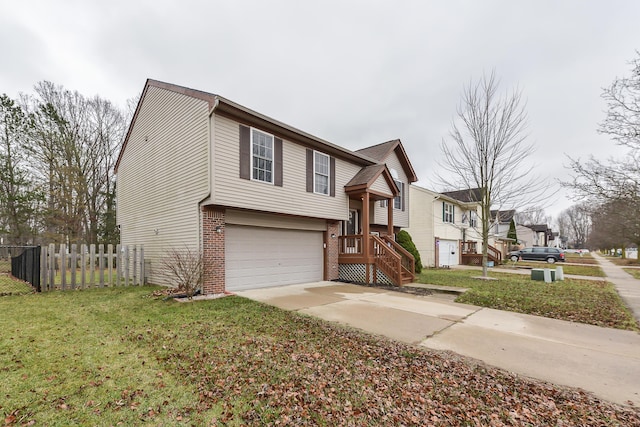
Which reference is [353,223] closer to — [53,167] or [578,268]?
[578,268]

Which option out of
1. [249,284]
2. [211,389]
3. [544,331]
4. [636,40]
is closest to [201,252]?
[249,284]

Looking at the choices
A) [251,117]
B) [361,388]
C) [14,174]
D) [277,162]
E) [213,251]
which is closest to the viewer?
[361,388]

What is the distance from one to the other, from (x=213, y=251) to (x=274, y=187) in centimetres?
292

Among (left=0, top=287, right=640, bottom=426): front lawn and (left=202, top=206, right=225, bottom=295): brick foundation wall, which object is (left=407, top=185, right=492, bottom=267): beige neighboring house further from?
(left=0, top=287, right=640, bottom=426): front lawn

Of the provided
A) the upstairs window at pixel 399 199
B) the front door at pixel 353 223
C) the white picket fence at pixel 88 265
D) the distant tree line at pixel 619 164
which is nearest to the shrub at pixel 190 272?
the white picket fence at pixel 88 265

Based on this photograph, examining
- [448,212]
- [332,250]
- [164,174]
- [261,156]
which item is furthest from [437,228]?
[164,174]

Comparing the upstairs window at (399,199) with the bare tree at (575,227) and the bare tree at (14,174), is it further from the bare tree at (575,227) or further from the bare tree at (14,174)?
the bare tree at (575,227)

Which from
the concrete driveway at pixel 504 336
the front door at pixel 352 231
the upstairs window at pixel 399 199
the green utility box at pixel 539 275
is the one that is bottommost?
the green utility box at pixel 539 275

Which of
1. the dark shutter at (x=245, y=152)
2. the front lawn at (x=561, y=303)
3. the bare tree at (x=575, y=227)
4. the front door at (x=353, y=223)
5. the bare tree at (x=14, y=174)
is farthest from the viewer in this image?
the bare tree at (x=575, y=227)

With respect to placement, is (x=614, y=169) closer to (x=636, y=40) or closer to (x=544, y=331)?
(x=636, y=40)

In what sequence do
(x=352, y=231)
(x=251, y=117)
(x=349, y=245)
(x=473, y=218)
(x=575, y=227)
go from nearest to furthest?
(x=251, y=117), (x=349, y=245), (x=352, y=231), (x=473, y=218), (x=575, y=227)

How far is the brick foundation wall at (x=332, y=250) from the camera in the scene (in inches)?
505

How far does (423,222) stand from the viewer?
22.0 metres

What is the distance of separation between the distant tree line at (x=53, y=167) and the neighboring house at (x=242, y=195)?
8.34 meters
